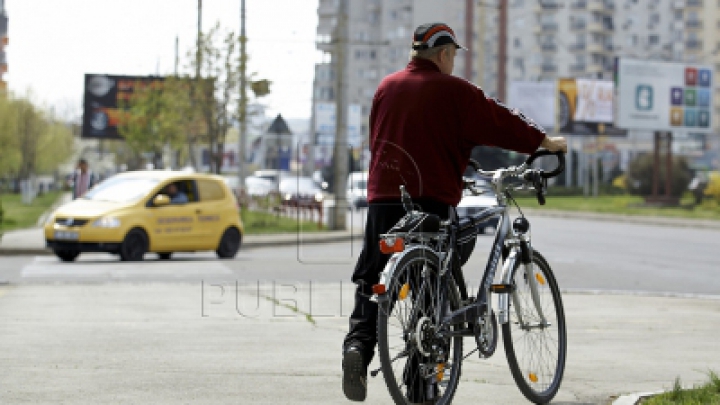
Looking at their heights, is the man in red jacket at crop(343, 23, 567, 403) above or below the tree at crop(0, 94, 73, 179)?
below

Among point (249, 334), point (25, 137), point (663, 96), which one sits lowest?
point (249, 334)

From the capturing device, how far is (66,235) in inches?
798

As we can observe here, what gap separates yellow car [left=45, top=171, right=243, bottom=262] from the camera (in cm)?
2025

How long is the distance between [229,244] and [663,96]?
43854 millimetres

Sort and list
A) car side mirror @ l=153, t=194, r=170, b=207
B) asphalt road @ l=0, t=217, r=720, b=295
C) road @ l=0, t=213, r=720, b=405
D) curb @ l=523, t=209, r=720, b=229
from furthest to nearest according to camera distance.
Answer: curb @ l=523, t=209, r=720, b=229 → car side mirror @ l=153, t=194, r=170, b=207 → asphalt road @ l=0, t=217, r=720, b=295 → road @ l=0, t=213, r=720, b=405

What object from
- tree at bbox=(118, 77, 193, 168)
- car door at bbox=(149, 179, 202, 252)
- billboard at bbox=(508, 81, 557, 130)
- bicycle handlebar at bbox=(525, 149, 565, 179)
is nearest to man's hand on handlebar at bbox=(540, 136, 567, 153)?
bicycle handlebar at bbox=(525, 149, 565, 179)

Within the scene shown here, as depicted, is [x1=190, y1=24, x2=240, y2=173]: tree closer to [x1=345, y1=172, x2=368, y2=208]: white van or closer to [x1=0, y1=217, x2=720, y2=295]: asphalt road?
[x1=345, y1=172, x2=368, y2=208]: white van

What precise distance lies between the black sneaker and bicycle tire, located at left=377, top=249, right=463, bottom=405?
0.57 ft

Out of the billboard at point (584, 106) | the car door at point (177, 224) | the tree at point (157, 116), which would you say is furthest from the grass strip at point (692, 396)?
the billboard at point (584, 106)

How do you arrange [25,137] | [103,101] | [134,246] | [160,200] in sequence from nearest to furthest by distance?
[134,246] < [160,200] < [103,101] < [25,137]

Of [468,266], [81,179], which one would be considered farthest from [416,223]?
[81,179]

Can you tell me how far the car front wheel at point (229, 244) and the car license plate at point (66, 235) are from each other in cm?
254

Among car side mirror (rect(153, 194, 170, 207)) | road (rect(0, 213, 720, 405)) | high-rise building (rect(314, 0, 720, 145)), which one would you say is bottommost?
road (rect(0, 213, 720, 405))

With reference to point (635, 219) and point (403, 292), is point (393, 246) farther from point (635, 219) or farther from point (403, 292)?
point (635, 219)
